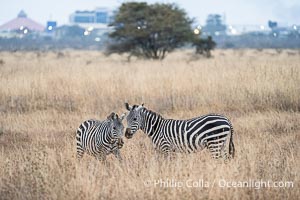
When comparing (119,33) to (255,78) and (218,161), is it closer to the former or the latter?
(255,78)

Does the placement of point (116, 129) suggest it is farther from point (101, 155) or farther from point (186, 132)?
point (186, 132)

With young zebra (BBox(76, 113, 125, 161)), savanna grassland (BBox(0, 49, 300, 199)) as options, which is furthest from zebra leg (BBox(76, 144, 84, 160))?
savanna grassland (BBox(0, 49, 300, 199))

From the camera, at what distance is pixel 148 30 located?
3594 centimetres

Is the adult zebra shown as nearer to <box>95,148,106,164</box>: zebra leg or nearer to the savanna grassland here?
the savanna grassland

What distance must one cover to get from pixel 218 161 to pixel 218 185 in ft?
3.61

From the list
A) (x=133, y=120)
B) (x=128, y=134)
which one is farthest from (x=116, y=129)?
(x=133, y=120)

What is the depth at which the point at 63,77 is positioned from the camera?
1762cm

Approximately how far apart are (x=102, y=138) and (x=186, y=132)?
1204 millimetres

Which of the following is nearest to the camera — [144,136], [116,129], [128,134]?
[116,129]

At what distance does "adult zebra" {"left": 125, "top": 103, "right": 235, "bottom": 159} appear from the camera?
7.76 metres

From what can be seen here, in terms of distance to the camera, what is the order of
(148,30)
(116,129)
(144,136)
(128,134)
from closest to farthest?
1. (116,129)
2. (128,134)
3. (144,136)
4. (148,30)

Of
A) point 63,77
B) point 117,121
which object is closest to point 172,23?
point 63,77

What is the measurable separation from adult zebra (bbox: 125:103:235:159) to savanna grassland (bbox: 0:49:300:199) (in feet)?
0.63

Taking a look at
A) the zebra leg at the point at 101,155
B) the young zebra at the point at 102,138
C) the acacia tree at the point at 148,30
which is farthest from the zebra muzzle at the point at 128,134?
the acacia tree at the point at 148,30
